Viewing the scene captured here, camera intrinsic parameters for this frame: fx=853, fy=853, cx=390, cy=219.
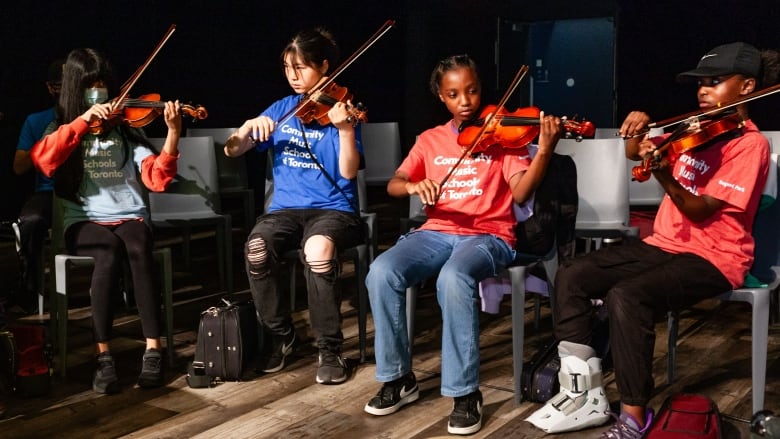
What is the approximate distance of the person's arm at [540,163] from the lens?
249 cm

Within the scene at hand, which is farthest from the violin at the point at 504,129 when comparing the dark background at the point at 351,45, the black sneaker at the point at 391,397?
the dark background at the point at 351,45

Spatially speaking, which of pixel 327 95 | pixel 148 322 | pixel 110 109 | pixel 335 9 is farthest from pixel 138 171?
pixel 335 9

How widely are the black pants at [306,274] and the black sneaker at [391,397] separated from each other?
348mm

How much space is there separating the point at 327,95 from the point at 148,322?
98 cm

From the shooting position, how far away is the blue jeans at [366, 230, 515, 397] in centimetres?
244

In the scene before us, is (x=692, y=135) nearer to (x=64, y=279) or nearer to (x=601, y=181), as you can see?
(x=601, y=181)

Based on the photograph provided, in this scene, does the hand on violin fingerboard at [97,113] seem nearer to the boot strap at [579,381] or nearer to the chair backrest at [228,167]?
the chair backrest at [228,167]

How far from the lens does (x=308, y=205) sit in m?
3.05

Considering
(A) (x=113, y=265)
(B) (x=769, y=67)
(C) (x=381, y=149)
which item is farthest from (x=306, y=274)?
(C) (x=381, y=149)

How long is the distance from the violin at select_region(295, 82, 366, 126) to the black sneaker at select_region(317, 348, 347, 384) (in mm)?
779

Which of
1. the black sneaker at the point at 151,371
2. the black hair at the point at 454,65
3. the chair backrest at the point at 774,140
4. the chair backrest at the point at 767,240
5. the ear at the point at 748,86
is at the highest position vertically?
the black hair at the point at 454,65

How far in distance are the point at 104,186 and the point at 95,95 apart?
317 millimetres

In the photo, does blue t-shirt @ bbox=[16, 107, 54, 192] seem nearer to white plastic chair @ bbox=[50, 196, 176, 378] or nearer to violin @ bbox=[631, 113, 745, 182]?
white plastic chair @ bbox=[50, 196, 176, 378]

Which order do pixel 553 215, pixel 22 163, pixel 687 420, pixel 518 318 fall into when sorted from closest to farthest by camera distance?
pixel 687 420
pixel 518 318
pixel 553 215
pixel 22 163
